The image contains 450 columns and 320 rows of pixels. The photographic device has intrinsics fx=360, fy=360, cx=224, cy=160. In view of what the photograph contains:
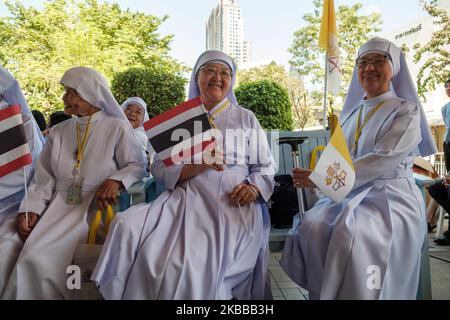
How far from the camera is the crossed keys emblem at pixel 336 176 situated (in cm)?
204

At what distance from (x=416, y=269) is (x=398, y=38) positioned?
1933 cm

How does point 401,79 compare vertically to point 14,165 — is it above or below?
above

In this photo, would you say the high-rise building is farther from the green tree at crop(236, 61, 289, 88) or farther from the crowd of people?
the crowd of people

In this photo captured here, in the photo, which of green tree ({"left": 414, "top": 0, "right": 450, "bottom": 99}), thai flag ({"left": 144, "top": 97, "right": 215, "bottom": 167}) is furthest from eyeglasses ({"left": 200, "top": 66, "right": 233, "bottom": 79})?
green tree ({"left": 414, "top": 0, "right": 450, "bottom": 99})

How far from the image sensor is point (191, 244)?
204cm

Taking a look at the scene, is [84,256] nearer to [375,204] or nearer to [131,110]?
[375,204]

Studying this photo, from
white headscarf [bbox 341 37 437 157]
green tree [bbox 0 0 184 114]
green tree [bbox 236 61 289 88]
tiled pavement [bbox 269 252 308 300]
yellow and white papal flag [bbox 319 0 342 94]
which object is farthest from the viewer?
green tree [bbox 236 61 289 88]

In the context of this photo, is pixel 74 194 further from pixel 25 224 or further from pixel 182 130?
pixel 182 130

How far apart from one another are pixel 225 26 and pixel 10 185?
40.2 ft

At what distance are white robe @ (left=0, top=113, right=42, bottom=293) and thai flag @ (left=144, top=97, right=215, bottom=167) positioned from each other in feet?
3.56

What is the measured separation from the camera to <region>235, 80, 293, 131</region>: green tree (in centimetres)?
679

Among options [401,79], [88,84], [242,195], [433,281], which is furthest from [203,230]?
[433,281]

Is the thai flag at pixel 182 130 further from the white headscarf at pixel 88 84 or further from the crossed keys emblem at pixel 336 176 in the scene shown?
the crossed keys emblem at pixel 336 176

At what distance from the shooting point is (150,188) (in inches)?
107
